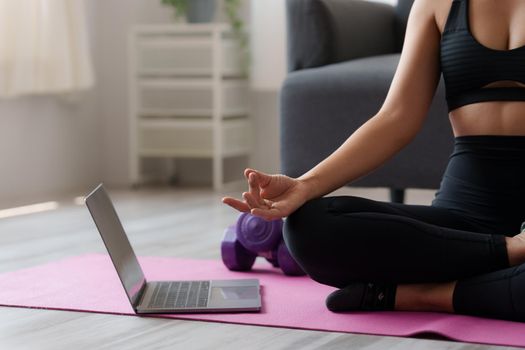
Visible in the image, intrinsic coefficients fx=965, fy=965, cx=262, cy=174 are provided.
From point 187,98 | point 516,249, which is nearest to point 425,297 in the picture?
point 516,249

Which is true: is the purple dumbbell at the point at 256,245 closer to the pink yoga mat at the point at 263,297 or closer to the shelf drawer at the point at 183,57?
the pink yoga mat at the point at 263,297

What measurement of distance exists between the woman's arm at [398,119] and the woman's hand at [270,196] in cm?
3

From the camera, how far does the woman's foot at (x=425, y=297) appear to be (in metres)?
1.58

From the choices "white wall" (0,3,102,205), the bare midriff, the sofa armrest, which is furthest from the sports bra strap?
"white wall" (0,3,102,205)

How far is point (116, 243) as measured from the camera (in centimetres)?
164

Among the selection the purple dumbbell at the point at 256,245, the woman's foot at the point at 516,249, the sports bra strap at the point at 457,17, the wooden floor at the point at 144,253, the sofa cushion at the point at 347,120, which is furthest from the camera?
the sofa cushion at the point at 347,120

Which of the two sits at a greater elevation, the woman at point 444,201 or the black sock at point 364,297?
the woman at point 444,201

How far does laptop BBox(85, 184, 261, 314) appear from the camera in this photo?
1.59m

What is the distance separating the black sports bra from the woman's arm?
31 millimetres

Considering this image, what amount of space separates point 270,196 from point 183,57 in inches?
110

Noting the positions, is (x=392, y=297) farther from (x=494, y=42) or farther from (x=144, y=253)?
(x=144, y=253)

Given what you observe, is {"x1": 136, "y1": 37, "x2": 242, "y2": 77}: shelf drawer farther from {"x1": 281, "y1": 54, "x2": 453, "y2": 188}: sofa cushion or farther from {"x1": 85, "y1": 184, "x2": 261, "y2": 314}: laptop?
{"x1": 85, "y1": 184, "x2": 261, "y2": 314}: laptop

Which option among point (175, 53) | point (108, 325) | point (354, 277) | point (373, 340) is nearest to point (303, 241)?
point (354, 277)

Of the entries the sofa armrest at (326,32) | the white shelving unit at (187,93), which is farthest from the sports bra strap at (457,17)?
the white shelving unit at (187,93)
